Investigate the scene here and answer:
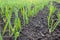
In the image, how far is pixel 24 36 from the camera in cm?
147

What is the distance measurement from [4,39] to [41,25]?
0.53 meters

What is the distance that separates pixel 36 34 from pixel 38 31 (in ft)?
0.28

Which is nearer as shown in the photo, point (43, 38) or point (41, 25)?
point (43, 38)

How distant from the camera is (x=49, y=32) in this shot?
1.58 meters

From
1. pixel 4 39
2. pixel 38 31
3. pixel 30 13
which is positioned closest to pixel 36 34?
pixel 38 31

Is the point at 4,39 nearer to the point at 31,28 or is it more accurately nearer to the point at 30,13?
the point at 31,28

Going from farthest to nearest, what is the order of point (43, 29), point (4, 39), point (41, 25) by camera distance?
point (41, 25) < point (43, 29) < point (4, 39)

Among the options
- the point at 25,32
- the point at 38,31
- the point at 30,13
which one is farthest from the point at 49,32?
the point at 30,13

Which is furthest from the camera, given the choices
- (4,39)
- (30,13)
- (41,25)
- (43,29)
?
(30,13)

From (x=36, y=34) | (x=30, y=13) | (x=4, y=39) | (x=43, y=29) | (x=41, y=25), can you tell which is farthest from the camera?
(x=30, y=13)

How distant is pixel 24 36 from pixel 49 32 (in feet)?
0.82

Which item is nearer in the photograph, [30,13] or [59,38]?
[59,38]

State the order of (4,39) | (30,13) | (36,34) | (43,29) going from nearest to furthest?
(4,39) < (36,34) < (43,29) < (30,13)

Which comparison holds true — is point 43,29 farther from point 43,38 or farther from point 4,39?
point 4,39
